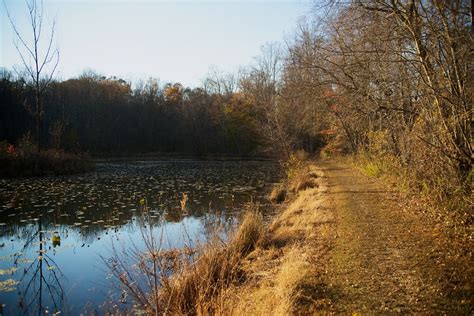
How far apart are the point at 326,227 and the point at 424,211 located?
7.70 feet

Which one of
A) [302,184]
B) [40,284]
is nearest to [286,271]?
[40,284]

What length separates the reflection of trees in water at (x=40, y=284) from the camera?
620 centimetres

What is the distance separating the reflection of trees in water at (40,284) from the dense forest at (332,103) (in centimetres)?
775

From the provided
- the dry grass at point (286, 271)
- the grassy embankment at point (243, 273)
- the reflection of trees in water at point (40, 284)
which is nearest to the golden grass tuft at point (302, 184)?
the dry grass at point (286, 271)

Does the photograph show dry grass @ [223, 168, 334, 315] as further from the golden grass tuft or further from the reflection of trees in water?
the golden grass tuft

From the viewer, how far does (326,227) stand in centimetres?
844

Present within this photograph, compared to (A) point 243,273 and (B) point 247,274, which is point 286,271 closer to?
(B) point 247,274

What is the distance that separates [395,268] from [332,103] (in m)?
15.9

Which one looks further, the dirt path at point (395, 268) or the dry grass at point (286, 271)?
the dry grass at point (286, 271)

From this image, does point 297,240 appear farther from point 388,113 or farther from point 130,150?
point 130,150

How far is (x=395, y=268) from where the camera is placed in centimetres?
558

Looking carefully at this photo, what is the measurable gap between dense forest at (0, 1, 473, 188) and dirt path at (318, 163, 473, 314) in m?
1.58

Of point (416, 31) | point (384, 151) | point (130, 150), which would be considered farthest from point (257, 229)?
point (130, 150)

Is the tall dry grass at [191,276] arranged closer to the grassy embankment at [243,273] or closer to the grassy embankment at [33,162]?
the grassy embankment at [243,273]
